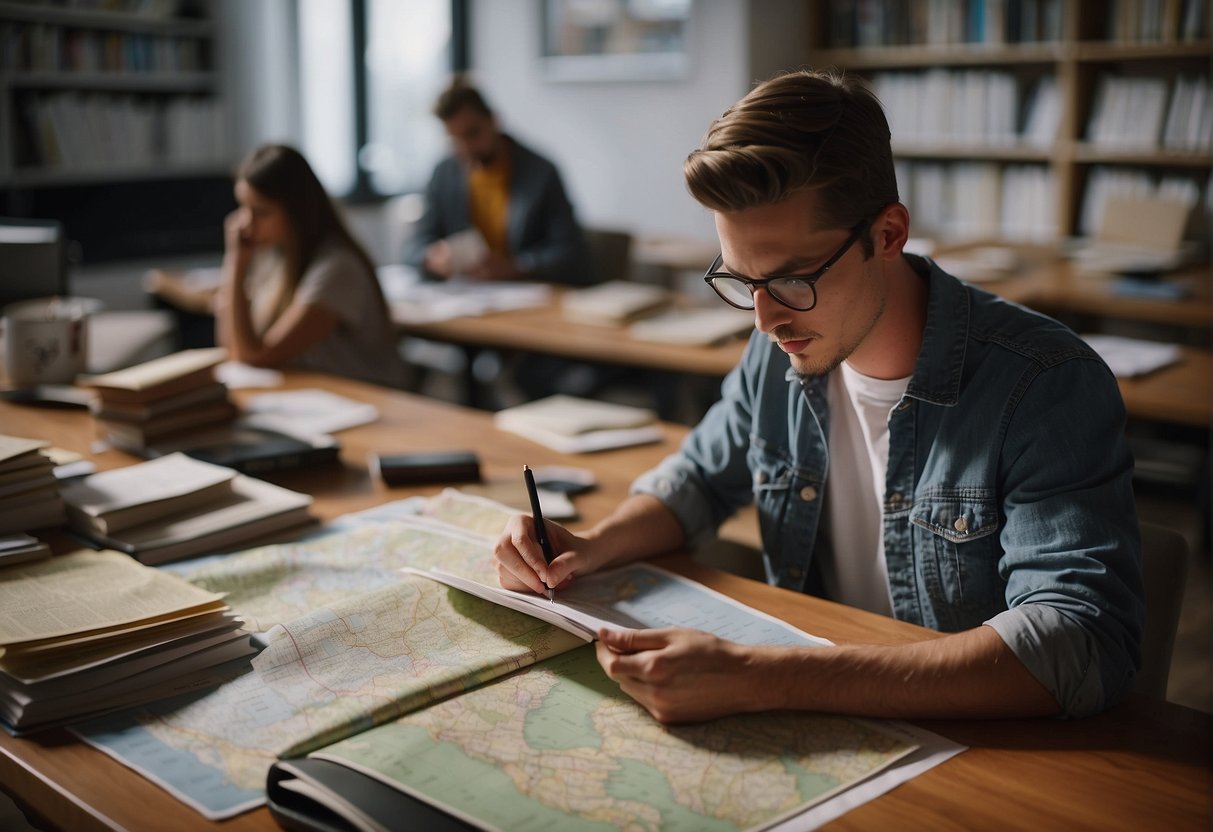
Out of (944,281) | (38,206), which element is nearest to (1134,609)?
(944,281)

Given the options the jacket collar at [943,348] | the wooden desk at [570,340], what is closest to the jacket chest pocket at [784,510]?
the jacket collar at [943,348]

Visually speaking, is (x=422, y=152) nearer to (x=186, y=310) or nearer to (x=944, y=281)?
(x=186, y=310)

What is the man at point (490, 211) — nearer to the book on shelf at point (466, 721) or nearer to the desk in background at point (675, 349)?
the desk in background at point (675, 349)

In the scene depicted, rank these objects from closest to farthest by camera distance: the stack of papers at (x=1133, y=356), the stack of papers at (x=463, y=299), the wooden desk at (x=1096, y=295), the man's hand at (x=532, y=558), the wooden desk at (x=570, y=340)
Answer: the man's hand at (x=532, y=558) → the stack of papers at (x=1133, y=356) → the wooden desk at (x=570, y=340) → the wooden desk at (x=1096, y=295) → the stack of papers at (x=463, y=299)

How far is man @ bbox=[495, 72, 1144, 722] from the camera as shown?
112cm

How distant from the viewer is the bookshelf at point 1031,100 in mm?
4707

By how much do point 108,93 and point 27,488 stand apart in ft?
14.2

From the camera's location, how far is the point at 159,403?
2.06 m

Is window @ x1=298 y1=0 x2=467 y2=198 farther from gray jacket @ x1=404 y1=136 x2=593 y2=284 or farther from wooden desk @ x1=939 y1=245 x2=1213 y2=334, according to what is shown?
wooden desk @ x1=939 y1=245 x2=1213 y2=334

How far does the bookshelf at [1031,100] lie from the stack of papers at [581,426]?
3.10 m

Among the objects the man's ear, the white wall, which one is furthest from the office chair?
the white wall

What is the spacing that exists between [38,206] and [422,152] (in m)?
2.27

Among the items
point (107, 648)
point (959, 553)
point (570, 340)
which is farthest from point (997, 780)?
point (570, 340)

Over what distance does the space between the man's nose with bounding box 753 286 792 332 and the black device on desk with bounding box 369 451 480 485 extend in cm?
72
